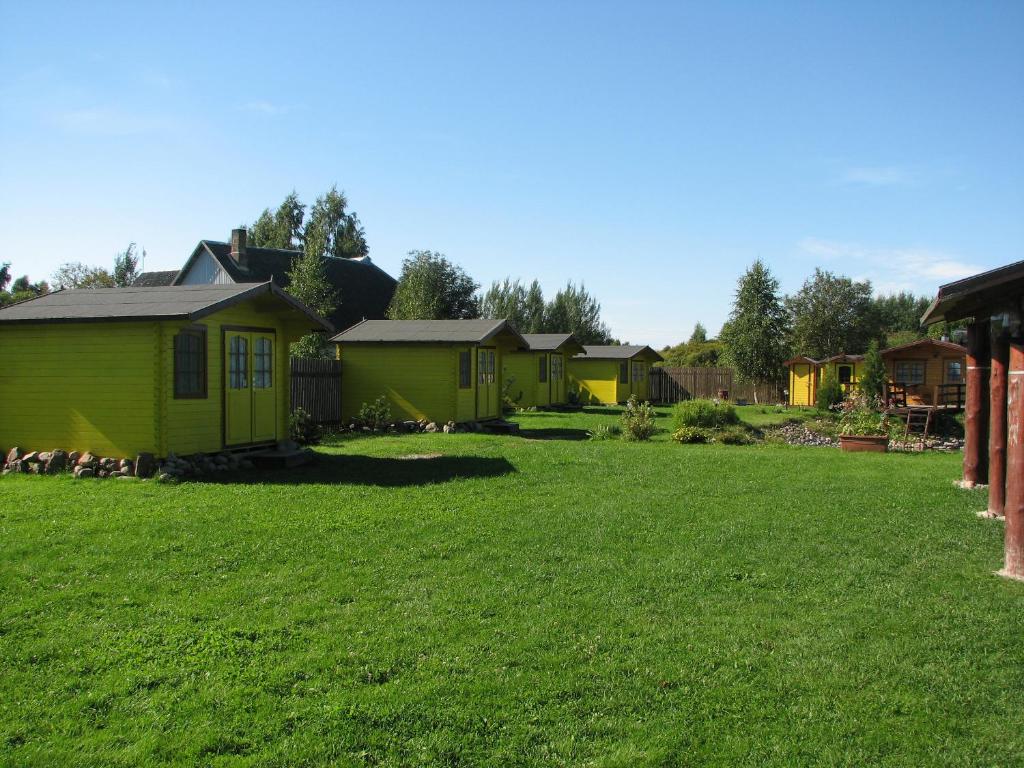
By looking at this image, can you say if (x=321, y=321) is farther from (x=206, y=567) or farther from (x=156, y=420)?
(x=206, y=567)

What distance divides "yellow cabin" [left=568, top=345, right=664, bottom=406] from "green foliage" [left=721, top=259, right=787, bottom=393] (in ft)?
22.1

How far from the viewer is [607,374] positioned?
1582 inches

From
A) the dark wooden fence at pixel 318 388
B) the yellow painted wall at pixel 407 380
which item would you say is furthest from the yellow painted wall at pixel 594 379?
the dark wooden fence at pixel 318 388

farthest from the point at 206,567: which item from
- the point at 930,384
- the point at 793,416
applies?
the point at 930,384

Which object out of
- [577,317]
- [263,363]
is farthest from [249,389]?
[577,317]

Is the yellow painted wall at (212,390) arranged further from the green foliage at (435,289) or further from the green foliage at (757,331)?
the green foliage at (757,331)

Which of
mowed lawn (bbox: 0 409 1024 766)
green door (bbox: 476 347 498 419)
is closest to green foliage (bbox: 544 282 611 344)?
green door (bbox: 476 347 498 419)

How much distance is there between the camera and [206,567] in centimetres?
707

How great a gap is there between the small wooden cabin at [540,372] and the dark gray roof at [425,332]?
9.43m

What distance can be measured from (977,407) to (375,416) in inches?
574

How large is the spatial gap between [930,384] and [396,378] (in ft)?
78.1

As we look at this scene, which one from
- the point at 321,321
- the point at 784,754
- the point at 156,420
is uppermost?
the point at 321,321

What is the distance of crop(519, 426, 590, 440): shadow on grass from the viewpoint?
21.5 metres

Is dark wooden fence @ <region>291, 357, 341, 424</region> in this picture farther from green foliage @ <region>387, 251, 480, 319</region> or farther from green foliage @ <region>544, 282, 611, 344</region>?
green foliage @ <region>544, 282, 611, 344</region>
